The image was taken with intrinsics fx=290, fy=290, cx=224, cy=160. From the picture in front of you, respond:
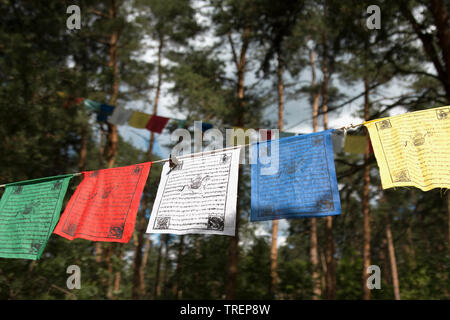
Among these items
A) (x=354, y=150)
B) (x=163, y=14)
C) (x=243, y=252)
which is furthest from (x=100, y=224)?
(x=243, y=252)

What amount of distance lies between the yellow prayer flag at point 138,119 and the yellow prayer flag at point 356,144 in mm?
5015

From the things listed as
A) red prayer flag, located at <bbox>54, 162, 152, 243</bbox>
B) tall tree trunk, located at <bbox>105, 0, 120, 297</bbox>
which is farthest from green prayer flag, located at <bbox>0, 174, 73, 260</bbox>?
tall tree trunk, located at <bbox>105, 0, 120, 297</bbox>

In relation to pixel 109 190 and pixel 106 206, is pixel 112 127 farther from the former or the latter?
pixel 106 206

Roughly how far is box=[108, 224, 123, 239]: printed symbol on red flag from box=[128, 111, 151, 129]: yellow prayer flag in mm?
5234

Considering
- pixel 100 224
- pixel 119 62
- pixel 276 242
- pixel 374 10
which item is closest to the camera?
pixel 100 224

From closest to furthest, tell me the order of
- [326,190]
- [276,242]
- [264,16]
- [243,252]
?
[326,190] < [264,16] < [276,242] < [243,252]

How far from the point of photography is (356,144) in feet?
20.7

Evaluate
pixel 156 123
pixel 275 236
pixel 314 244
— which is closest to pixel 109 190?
pixel 156 123

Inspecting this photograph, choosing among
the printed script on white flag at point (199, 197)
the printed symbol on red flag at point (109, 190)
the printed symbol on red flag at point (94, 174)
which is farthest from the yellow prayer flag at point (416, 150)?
the printed symbol on red flag at point (94, 174)

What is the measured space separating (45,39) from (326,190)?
10.6 m

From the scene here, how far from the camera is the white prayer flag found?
7.76 metres

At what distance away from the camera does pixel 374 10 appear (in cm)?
574

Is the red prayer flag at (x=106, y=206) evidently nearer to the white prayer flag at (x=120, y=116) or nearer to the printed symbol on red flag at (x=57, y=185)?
the printed symbol on red flag at (x=57, y=185)

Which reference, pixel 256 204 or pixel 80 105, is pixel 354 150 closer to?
pixel 256 204
